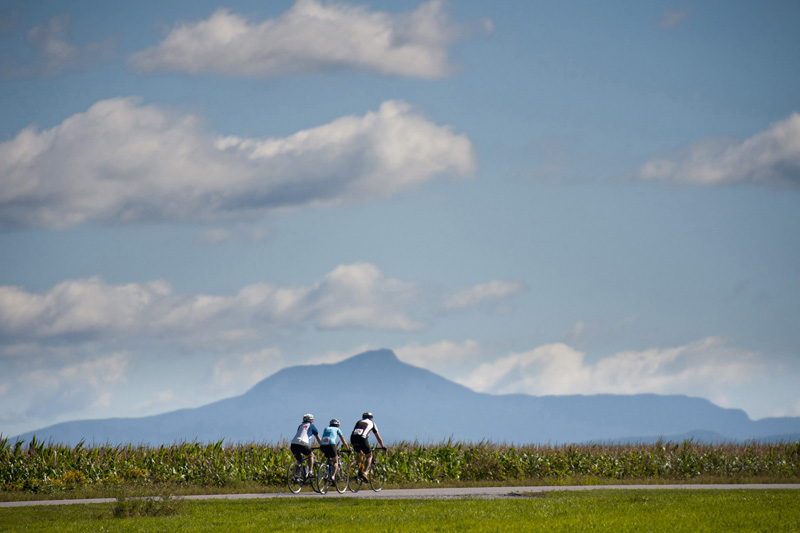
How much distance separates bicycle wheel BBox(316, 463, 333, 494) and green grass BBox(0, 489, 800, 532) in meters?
2.12

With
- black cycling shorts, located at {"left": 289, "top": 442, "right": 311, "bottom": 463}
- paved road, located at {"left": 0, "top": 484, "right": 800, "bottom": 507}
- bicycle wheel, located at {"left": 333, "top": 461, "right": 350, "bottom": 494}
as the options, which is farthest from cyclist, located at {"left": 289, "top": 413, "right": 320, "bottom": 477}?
paved road, located at {"left": 0, "top": 484, "right": 800, "bottom": 507}

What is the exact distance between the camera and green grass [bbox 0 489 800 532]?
774 inches

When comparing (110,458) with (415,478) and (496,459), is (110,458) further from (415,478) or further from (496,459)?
(496,459)

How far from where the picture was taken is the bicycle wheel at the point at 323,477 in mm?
27656

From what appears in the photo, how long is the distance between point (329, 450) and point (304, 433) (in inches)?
34.7

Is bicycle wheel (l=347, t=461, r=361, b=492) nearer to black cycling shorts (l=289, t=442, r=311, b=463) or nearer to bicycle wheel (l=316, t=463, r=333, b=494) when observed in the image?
bicycle wheel (l=316, t=463, r=333, b=494)

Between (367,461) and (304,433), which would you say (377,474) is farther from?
(304,433)

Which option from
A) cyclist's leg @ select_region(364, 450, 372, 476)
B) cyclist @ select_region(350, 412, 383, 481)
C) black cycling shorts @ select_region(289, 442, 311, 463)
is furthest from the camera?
cyclist's leg @ select_region(364, 450, 372, 476)

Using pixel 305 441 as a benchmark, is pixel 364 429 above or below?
above

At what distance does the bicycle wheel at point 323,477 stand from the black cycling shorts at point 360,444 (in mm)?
1032

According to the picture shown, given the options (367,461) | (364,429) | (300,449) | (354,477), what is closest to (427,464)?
(354,477)

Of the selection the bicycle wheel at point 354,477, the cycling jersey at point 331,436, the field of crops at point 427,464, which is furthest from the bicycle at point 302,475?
the field of crops at point 427,464

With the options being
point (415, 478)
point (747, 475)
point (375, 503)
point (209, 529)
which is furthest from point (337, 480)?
point (747, 475)

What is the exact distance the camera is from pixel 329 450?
27516mm
